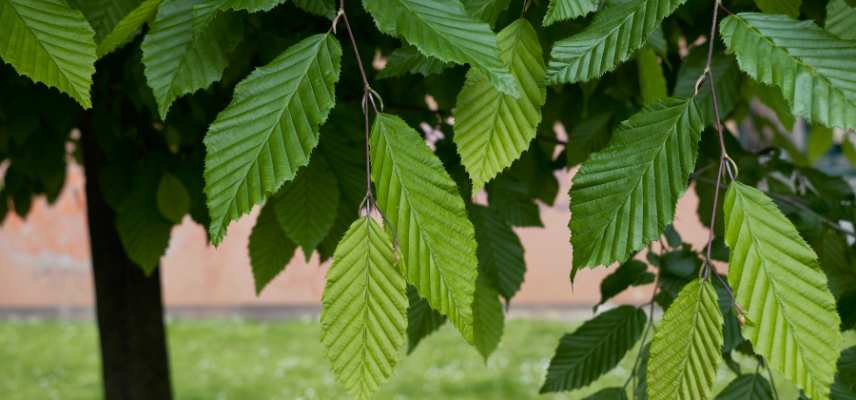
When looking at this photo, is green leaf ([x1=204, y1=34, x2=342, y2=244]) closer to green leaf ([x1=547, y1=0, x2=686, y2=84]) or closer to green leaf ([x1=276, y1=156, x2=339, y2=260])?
green leaf ([x1=547, y1=0, x2=686, y2=84])

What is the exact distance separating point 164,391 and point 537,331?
12.2 ft

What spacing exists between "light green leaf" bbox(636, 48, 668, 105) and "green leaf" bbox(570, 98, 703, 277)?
0.89 ft

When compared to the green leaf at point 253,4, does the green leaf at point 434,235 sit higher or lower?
lower

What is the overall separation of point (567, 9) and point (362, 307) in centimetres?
26

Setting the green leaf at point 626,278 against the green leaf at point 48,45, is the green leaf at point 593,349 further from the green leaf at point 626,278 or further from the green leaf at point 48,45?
the green leaf at point 48,45

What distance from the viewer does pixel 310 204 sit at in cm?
105

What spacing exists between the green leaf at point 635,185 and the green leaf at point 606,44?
51mm

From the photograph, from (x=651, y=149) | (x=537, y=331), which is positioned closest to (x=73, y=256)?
(x=537, y=331)

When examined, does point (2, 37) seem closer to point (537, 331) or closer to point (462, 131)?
point (462, 131)

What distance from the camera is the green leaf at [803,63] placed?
0.64m

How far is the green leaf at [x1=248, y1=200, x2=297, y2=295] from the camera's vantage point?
116cm

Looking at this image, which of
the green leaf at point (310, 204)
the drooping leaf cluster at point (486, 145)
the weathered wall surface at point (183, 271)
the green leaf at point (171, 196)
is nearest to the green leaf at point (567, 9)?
the drooping leaf cluster at point (486, 145)

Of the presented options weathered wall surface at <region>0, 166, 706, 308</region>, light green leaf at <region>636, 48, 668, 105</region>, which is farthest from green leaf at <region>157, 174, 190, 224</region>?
weathered wall surface at <region>0, 166, 706, 308</region>

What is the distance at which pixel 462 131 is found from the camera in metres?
0.72
